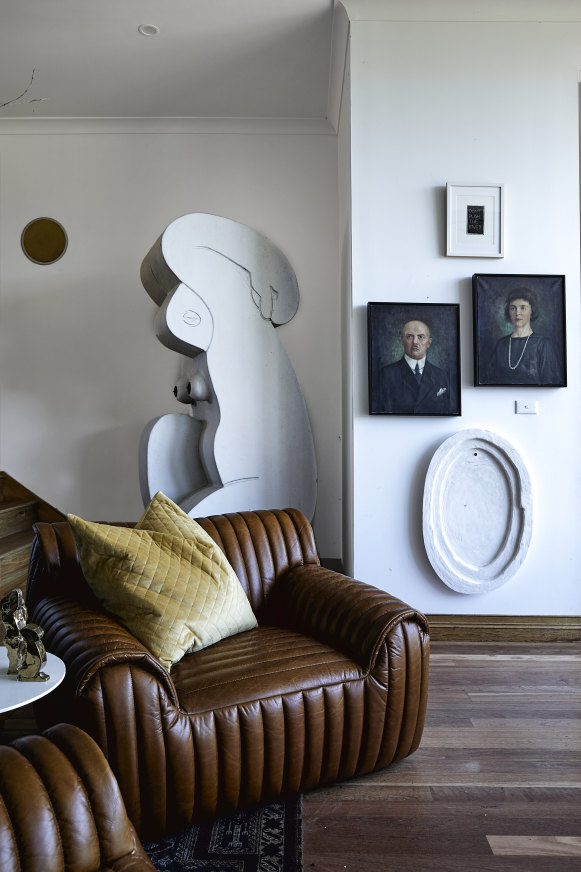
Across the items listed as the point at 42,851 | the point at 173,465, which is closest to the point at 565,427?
the point at 173,465

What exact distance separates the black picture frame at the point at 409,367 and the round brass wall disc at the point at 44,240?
2.38 m

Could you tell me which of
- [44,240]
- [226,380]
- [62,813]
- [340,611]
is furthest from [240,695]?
[44,240]

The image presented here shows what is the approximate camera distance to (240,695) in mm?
1834

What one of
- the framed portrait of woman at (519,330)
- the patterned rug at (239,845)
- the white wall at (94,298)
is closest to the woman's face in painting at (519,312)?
the framed portrait of woman at (519,330)

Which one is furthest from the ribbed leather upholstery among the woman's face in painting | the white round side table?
the woman's face in painting

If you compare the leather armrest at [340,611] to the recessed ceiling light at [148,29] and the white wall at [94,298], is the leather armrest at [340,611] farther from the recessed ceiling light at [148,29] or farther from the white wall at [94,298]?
the recessed ceiling light at [148,29]

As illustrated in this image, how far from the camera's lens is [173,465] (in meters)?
3.81

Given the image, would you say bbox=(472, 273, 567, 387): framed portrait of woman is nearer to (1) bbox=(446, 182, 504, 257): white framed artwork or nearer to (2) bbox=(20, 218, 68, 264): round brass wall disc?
(1) bbox=(446, 182, 504, 257): white framed artwork

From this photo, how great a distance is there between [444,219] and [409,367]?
76cm

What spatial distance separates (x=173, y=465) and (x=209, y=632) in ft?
5.91

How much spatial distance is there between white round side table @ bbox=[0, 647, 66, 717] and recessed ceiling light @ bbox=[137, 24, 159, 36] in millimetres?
3258

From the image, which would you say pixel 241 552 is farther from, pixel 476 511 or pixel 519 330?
pixel 519 330

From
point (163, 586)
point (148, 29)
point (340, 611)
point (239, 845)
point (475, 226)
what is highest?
point (148, 29)

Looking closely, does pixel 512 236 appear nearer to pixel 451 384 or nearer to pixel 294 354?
pixel 451 384
